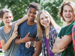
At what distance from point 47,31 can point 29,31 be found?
40 cm

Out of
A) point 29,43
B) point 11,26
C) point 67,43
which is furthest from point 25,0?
point 67,43

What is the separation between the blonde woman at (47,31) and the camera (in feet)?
7.80

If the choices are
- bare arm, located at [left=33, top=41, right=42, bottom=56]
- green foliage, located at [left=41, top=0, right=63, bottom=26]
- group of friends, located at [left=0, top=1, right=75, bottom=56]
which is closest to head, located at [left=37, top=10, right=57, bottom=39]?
group of friends, located at [left=0, top=1, right=75, bottom=56]

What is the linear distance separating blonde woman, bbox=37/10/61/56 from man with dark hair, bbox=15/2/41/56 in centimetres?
18

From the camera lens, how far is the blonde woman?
2.38 metres

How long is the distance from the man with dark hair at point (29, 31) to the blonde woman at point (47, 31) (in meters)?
0.18

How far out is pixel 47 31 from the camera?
246 centimetres

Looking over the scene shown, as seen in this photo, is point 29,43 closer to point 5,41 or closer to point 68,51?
point 5,41

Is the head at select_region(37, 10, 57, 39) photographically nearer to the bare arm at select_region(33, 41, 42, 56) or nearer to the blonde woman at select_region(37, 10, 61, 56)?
the blonde woman at select_region(37, 10, 61, 56)

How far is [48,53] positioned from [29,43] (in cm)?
40

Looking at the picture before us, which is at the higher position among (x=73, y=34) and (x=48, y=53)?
(x=73, y=34)

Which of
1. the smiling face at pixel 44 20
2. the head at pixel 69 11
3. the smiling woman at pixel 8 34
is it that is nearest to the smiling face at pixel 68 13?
the head at pixel 69 11

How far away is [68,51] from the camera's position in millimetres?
1753

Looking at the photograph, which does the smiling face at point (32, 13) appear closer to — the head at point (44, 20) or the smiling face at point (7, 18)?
the head at point (44, 20)
